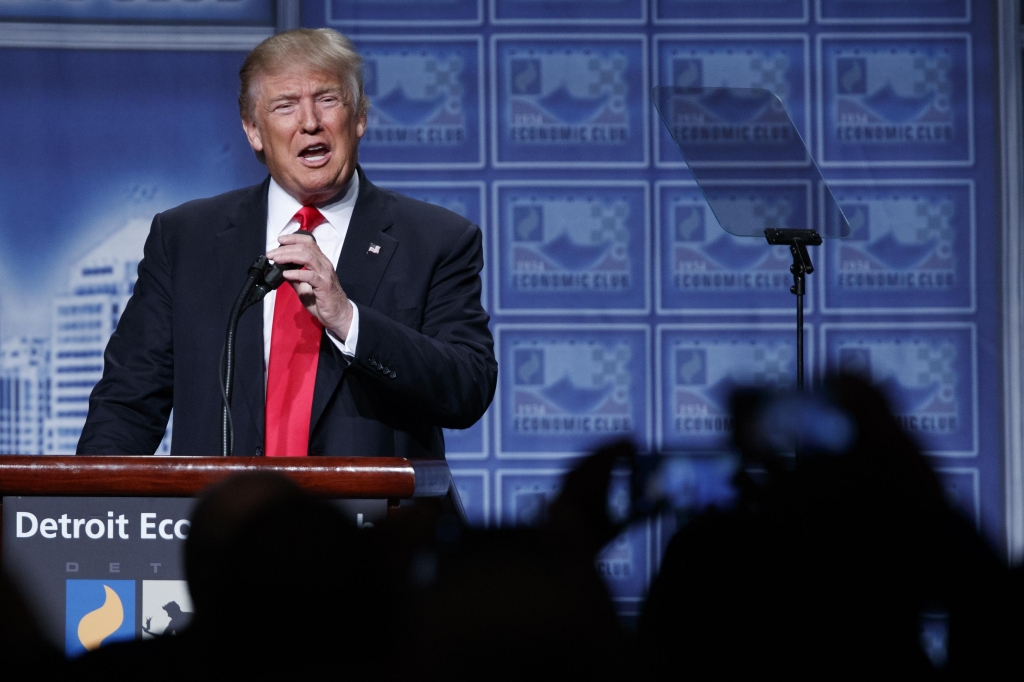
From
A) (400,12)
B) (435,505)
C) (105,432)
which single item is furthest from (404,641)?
(400,12)

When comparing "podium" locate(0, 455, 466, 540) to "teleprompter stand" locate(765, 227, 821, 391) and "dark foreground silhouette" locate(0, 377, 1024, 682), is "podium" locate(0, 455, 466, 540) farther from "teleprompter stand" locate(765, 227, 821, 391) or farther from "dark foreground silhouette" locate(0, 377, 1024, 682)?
"teleprompter stand" locate(765, 227, 821, 391)

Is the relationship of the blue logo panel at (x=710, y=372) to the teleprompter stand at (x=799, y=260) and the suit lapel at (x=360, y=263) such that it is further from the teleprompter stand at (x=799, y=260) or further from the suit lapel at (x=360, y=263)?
the suit lapel at (x=360, y=263)

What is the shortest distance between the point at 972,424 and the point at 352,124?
7.81 ft

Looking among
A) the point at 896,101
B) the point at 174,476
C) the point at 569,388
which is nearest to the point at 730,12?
the point at 896,101

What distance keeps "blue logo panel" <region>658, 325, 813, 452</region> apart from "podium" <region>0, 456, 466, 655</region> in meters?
2.30

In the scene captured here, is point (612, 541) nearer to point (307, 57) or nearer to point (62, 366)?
point (62, 366)

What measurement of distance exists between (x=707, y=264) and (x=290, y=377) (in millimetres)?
1988

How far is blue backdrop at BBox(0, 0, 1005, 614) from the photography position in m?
3.39

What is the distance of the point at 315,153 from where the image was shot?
1.89m

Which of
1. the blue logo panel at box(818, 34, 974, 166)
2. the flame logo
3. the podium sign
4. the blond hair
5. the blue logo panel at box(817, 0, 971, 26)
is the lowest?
the flame logo

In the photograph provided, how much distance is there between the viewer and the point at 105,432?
1.75m

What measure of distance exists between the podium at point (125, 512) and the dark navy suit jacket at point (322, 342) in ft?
1.40

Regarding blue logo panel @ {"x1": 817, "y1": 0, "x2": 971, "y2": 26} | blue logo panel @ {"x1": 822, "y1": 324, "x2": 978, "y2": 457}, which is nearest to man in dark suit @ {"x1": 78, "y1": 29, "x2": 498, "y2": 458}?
blue logo panel @ {"x1": 822, "y1": 324, "x2": 978, "y2": 457}

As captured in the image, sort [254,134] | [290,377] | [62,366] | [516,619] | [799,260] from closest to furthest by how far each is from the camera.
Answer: [516,619]
[290,377]
[254,134]
[799,260]
[62,366]
